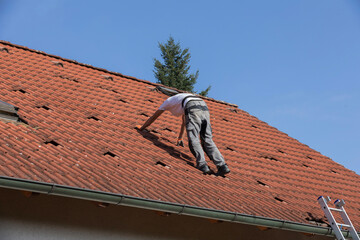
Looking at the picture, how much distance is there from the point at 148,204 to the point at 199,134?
2403 millimetres

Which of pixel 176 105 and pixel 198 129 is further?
pixel 176 105

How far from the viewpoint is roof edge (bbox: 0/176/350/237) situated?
4.56 metres

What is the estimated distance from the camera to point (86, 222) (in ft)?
17.4

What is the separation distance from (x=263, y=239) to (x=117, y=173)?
2425 millimetres

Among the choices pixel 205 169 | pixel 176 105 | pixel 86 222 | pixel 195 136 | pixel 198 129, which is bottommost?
pixel 86 222

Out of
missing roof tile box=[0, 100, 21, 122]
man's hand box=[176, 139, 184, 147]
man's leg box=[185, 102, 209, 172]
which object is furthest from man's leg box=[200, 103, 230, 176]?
missing roof tile box=[0, 100, 21, 122]

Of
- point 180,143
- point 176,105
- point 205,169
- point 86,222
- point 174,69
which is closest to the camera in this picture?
point 86,222

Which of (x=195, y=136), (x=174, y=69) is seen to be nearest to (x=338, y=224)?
(x=195, y=136)

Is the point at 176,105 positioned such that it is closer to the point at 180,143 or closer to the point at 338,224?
the point at 180,143

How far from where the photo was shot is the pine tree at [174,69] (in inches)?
1256

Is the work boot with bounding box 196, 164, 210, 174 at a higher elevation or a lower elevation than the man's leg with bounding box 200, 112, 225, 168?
lower

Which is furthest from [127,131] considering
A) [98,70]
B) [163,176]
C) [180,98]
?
[98,70]

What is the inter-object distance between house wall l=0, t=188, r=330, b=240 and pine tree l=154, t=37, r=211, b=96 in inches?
981

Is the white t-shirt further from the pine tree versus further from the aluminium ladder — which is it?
the pine tree
